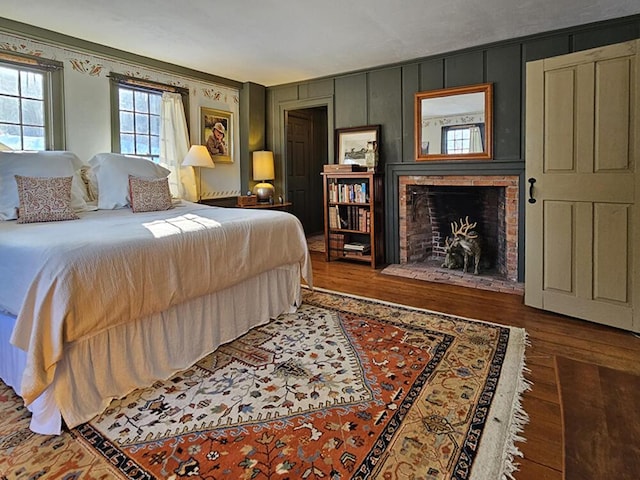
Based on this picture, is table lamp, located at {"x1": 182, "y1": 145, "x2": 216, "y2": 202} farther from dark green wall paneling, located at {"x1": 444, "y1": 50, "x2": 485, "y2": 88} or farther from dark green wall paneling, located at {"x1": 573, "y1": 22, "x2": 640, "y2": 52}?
dark green wall paneling, located at {"x1": 573, "y1": 22, "x2": 640, "y2": 52}

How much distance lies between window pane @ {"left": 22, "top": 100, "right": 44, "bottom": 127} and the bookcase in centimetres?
299

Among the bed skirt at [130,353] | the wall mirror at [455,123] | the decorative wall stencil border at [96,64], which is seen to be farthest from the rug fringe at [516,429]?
the decorative wall stencil border at [96,64]

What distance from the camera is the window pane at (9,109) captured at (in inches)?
131

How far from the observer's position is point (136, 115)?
→ 4.31 m

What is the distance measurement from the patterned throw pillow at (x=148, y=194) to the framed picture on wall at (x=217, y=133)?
1694 mm

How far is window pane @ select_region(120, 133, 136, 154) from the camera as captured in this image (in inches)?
164

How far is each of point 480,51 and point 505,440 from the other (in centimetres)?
382

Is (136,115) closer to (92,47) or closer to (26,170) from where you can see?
(92,47)

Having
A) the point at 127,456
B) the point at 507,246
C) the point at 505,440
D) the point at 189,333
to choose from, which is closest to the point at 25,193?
the point at 189,333

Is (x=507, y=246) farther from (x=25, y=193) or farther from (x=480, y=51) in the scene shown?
(x=25, y=193)

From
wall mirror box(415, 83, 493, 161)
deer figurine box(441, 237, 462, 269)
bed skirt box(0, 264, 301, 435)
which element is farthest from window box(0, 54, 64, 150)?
deer figurine box(441, 237, 462, 269)

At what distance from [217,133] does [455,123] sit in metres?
3.00

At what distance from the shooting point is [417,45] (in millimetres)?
4012

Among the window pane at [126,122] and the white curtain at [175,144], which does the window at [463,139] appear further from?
the window pane at [126,122]
